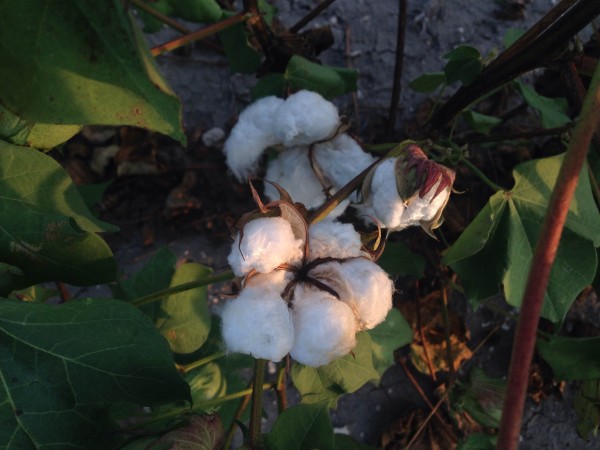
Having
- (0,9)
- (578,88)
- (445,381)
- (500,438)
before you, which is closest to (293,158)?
(578,88)

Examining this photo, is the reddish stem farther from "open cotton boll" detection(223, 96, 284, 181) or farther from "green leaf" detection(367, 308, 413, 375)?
"green leaf" detection(367, 308, 413, 375)

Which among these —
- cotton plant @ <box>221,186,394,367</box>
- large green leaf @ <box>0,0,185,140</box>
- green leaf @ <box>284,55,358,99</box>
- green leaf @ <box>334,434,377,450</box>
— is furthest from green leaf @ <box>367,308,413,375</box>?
large green leaf @ <box>0,0,185,140</box>

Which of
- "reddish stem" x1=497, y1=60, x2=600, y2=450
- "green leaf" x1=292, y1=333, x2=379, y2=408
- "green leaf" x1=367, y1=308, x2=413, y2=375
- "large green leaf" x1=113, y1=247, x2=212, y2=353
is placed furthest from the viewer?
"green leaf" x1=367, y1=308, x2=413, y2=375

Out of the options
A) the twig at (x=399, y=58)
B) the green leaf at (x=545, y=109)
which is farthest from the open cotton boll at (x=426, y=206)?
the twig at (x=399, y=58)

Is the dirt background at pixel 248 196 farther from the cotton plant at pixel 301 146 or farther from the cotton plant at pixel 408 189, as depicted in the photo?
the cotton plant at pixel 408 189

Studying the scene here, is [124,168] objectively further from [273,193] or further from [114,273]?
[114,273]

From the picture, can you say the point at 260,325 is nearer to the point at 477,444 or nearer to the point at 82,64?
the point at 82,64
